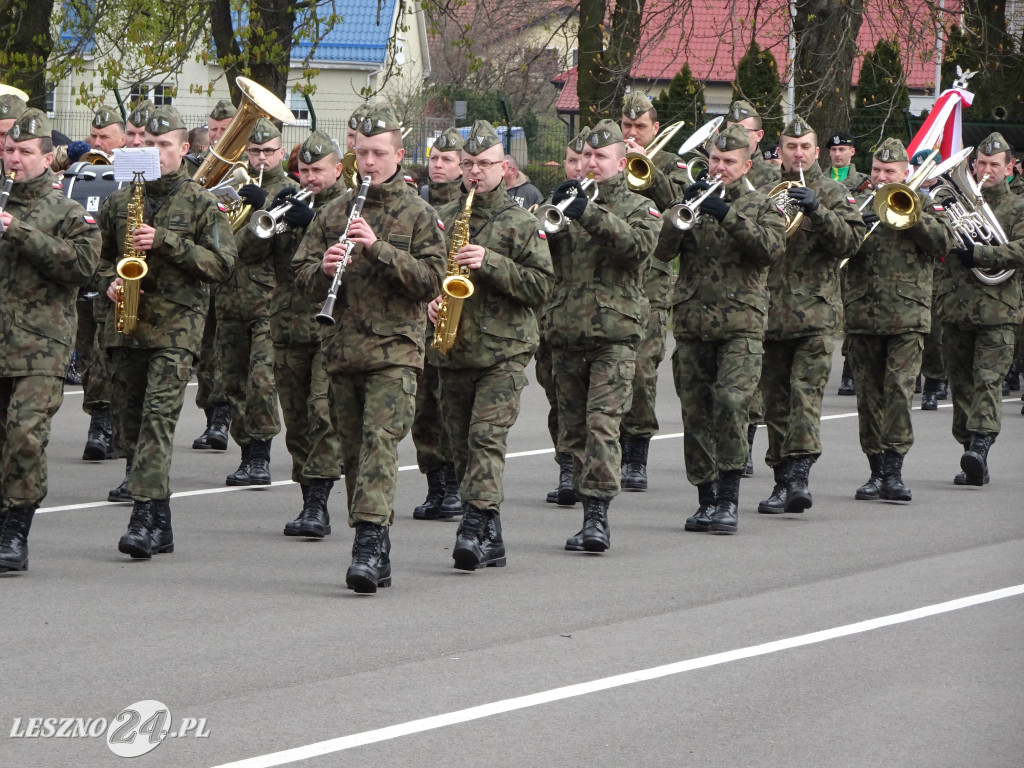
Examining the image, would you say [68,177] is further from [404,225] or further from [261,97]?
[404,225]

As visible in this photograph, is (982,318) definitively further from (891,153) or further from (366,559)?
(366,559)

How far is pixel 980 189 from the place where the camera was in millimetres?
11844

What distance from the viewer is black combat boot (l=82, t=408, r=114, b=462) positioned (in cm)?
1198

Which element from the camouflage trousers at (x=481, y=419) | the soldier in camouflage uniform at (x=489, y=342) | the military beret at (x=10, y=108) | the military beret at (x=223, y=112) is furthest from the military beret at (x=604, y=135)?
the military beret at (x=223, y=112)

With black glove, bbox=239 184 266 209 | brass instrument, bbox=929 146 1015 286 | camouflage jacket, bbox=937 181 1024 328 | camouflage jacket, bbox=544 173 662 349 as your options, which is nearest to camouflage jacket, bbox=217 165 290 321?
black glove, bbox=239 184 266 209

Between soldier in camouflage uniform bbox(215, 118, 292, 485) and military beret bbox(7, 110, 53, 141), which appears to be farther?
soldier in camouflage uniform bbox(215, 118, 292, 485)

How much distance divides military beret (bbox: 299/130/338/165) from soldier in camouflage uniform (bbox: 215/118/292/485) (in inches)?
37.1

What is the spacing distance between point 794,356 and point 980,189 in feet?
7.66

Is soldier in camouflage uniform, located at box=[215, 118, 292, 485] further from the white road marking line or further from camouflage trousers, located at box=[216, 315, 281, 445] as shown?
the white road marking line

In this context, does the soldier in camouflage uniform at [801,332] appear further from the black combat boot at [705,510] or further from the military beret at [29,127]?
the military beret at [29,127]

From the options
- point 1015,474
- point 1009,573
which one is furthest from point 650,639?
point 1015,474

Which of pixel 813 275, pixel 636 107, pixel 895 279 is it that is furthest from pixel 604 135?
pixel 895 279

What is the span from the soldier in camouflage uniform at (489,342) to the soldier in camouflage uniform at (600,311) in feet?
1.46

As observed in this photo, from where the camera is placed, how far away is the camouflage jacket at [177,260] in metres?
8.55
